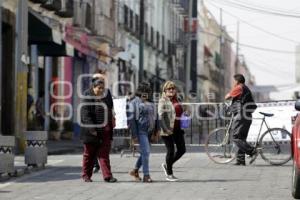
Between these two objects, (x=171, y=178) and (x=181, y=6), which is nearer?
(x=171, y=178)

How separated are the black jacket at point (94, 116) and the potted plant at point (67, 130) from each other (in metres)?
15.9

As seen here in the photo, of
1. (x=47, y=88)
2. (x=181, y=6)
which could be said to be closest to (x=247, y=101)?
(x=47, y=88)

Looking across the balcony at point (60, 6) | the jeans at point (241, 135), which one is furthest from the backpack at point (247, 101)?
the balcony at point (60, 6)

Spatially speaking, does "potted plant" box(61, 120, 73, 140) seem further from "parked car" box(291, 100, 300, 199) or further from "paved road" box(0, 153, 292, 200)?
"parked car" box(291, 100, 300, 199)

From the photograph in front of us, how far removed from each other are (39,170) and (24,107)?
165 inches

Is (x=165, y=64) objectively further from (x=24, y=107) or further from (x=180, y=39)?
(x=24, y=107)

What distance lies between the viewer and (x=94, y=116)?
526 inches

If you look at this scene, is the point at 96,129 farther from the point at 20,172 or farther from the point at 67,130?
the point at 67,130

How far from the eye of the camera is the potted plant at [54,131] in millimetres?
28481

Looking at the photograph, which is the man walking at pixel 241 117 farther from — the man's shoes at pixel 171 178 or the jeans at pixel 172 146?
the man's shoes at pixel 171 178

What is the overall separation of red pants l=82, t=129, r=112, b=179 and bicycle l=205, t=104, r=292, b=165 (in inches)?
161

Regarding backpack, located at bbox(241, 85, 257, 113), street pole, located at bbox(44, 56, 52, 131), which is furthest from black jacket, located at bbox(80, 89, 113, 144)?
street pole, located at bbox(44, 56, 52, 131)

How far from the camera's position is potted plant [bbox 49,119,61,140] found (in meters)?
28.5

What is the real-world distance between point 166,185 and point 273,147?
4.68 m
